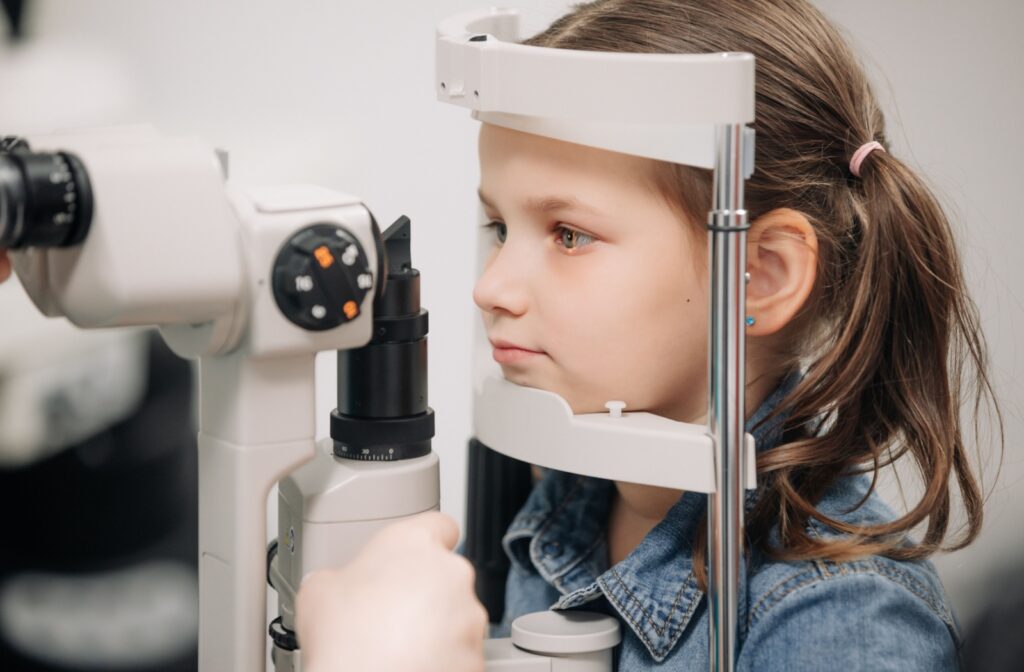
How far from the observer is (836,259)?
0.77m

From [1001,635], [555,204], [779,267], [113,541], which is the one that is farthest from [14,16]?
[1001,635]

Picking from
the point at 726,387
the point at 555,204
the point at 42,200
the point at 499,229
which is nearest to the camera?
the point at 42,200

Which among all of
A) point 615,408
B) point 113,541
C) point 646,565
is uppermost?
point 615,408

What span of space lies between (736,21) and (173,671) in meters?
0.85

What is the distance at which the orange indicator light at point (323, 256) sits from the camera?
539 mm

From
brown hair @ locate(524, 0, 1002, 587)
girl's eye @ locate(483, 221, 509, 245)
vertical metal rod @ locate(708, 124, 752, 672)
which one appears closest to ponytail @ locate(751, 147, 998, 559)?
brown hair @ locate(524, 0, 1002, 587)

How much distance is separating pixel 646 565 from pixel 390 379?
0.80ft

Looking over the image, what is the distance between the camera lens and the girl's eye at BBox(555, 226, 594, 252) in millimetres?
718

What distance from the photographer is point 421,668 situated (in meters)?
0.54

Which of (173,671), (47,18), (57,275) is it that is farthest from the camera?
(173,671)

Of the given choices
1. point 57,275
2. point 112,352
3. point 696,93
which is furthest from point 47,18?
point 696,93

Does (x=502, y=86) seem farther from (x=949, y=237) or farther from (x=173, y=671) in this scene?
(x=173, y=671)

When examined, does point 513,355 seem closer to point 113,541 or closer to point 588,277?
point 588,277

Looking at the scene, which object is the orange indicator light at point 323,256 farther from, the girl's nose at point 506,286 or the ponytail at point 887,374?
the ponytail at point 887,374
